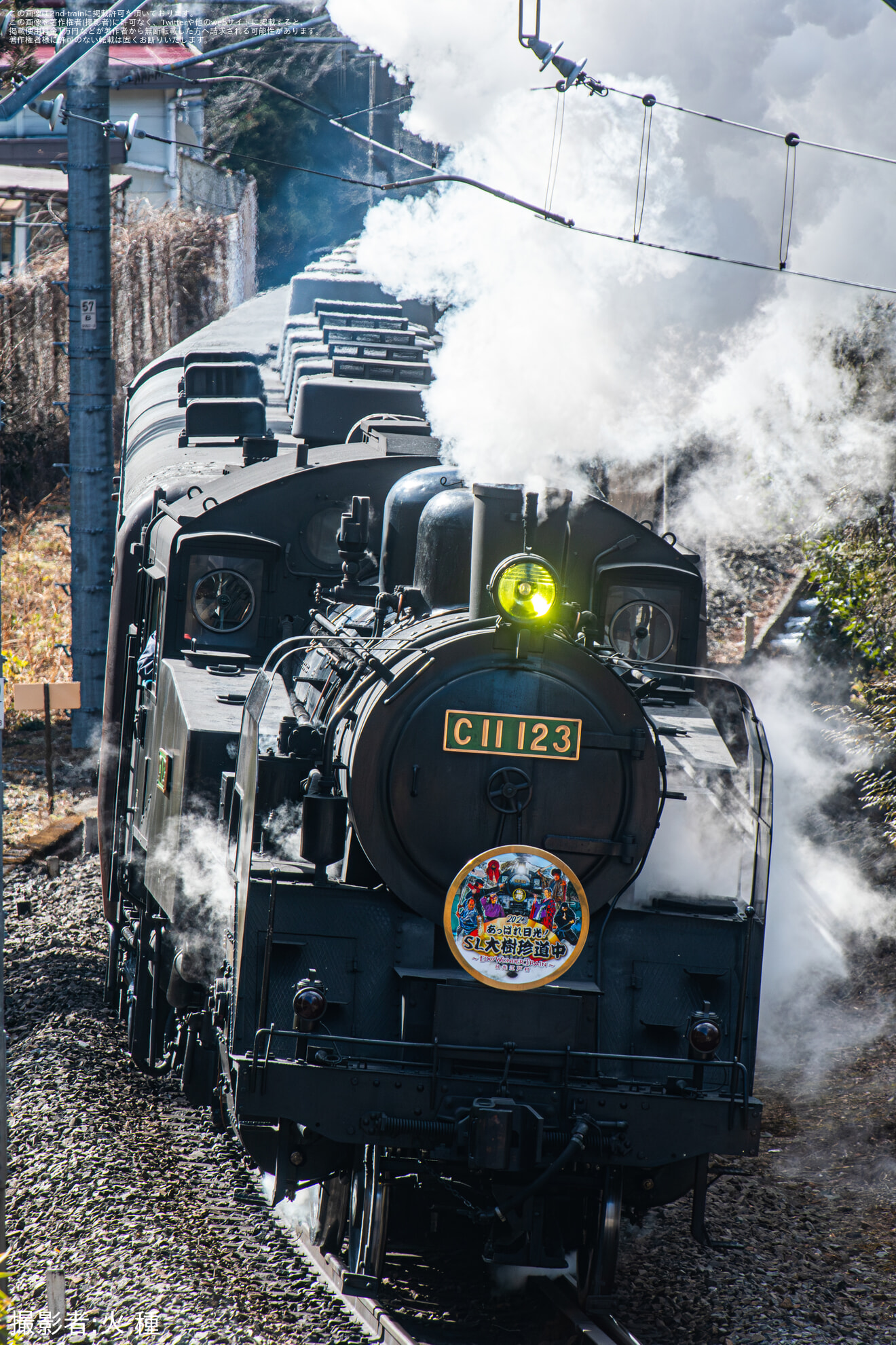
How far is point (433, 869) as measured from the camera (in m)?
4.98

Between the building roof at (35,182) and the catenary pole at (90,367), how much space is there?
1272 centimetres

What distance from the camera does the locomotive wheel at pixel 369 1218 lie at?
15.7 ft

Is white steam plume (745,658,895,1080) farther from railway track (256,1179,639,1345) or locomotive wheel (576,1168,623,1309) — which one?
locomotive wheel (576,1168,623,1309)

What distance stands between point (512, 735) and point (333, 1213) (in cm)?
208

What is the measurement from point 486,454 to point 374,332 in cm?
536

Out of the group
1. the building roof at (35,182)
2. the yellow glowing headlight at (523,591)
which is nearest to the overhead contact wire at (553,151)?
the yellow glowing headlight at (523,591)

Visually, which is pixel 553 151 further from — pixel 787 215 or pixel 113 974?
pixel 113 974

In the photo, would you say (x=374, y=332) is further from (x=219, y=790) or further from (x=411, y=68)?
(x=219, y=790)

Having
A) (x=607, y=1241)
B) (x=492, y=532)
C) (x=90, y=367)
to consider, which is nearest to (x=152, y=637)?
(x=492, y=532)

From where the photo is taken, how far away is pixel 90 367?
11617 mm

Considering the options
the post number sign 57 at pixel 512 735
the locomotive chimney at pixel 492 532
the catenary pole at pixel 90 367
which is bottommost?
the post number sign 57 at pixel 512 735

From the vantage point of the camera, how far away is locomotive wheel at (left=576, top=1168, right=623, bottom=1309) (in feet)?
16.0

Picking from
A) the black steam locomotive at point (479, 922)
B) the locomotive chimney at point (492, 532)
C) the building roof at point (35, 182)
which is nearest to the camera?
the black steam locomotive at point (479, 922)

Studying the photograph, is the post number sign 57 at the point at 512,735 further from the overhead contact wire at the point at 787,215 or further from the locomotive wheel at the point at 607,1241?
the overhead contact wire at the point at 787,215
